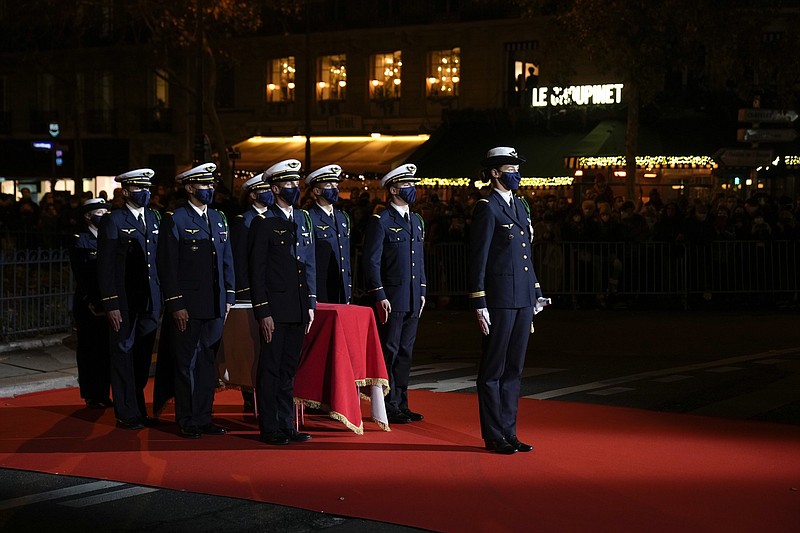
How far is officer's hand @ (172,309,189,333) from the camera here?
33.1 ft

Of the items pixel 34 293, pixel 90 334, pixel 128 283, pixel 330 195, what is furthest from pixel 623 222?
pixel 128 283

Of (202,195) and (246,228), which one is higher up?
(202,195)

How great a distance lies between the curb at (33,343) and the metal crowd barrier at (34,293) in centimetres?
16

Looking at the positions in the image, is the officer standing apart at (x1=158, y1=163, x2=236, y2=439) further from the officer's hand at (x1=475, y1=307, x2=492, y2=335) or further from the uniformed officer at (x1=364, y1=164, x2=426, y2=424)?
the officer's hand at (x1=475, y1=307, x2=492, y2=335)

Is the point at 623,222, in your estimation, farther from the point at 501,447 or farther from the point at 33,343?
the point at 501,447

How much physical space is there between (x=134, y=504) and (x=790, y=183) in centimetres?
2716

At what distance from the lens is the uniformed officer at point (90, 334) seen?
11.8 meters

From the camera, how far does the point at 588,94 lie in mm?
34156

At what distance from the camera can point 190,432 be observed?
403 inches

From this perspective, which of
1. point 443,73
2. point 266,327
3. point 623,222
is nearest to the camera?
point 266,327

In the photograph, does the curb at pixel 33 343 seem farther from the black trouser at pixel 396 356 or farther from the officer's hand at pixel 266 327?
the officer's hand at pixel 266 327

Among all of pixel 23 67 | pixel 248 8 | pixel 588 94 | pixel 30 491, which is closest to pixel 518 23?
pixel 588 94

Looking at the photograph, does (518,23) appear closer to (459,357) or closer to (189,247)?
(459,357)

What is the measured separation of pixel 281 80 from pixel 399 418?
1292 inches
